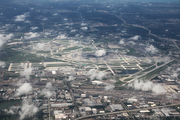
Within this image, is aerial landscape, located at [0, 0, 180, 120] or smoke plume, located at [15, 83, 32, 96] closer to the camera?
aerial landscape, located at [0, 0, 180, 120]

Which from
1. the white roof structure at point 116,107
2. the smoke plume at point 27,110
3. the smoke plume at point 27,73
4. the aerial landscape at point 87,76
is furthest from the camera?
the smoke plume at point 27,73

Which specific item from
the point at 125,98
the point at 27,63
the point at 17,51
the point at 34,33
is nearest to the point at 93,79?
the point at 125,98

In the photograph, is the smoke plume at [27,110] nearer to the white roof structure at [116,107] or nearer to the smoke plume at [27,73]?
the smoke plume at [27,73]

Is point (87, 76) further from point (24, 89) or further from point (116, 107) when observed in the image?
point (24, 89)

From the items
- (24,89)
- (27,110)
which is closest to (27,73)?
(24,89)

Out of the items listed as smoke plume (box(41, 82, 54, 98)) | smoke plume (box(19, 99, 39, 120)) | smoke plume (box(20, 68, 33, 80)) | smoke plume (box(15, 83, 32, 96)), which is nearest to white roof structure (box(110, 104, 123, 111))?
smoke plume (box(41, 82, 54, 98))

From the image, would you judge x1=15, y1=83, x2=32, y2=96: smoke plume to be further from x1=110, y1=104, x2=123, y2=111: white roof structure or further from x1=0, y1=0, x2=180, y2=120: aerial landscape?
x1=110, y1=104, x2=123, y2=111: white roof structure

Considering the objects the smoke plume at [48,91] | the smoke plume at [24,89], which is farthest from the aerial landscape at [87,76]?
the smoke plume at [48,91]

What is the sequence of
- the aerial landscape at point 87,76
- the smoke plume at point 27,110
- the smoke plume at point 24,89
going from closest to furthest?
1. the smoke plume at point 27,110
2. the aerial landscape at point 87,76
3. the smoke plume at point 24,89

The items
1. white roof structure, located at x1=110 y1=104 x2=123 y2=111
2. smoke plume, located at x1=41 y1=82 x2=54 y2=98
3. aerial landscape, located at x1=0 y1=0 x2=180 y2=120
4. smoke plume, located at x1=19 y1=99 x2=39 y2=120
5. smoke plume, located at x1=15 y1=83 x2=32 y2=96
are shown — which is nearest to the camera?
smoke plume, located at x1=19 y1=99 x2=39 y2=120
